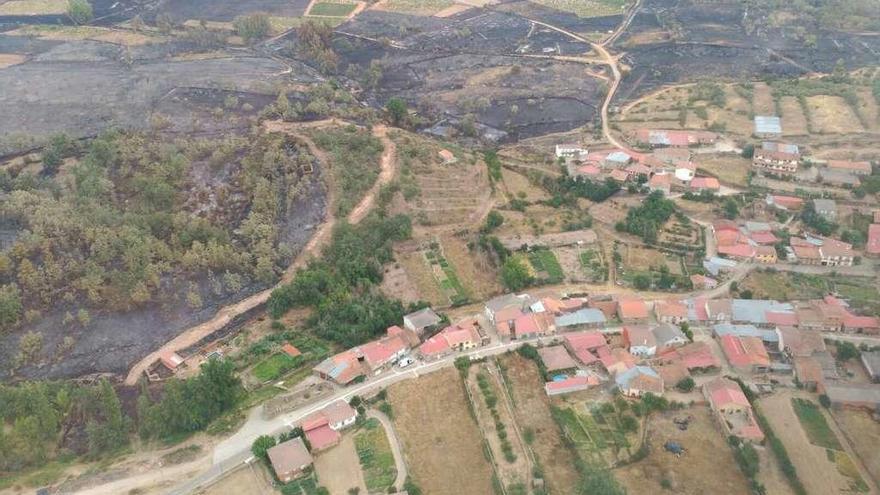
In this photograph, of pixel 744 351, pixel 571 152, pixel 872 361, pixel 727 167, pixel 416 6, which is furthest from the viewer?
pixel 416 6

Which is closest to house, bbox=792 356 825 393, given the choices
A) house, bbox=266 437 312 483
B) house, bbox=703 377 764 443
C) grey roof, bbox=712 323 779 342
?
grey roof, bbox=712 323 779 342

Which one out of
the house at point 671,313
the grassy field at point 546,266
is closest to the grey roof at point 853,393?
the house at point 671,313

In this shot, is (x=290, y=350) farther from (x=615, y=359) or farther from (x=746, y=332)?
(x=746, y=332)

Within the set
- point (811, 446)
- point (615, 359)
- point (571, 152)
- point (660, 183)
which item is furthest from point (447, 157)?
point (811, 446)

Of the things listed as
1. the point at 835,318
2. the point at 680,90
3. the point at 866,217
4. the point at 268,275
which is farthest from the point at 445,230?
the point at 680,90

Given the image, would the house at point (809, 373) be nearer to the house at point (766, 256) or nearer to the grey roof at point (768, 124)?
the house at point (766, 256)

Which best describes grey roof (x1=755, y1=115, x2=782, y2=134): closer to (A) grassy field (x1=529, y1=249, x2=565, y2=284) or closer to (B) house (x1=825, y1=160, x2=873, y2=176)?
(B) house (x1=825, y1=160, x2=873, y2=176)

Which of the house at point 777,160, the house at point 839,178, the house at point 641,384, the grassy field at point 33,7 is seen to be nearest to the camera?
the house at point 641,384
